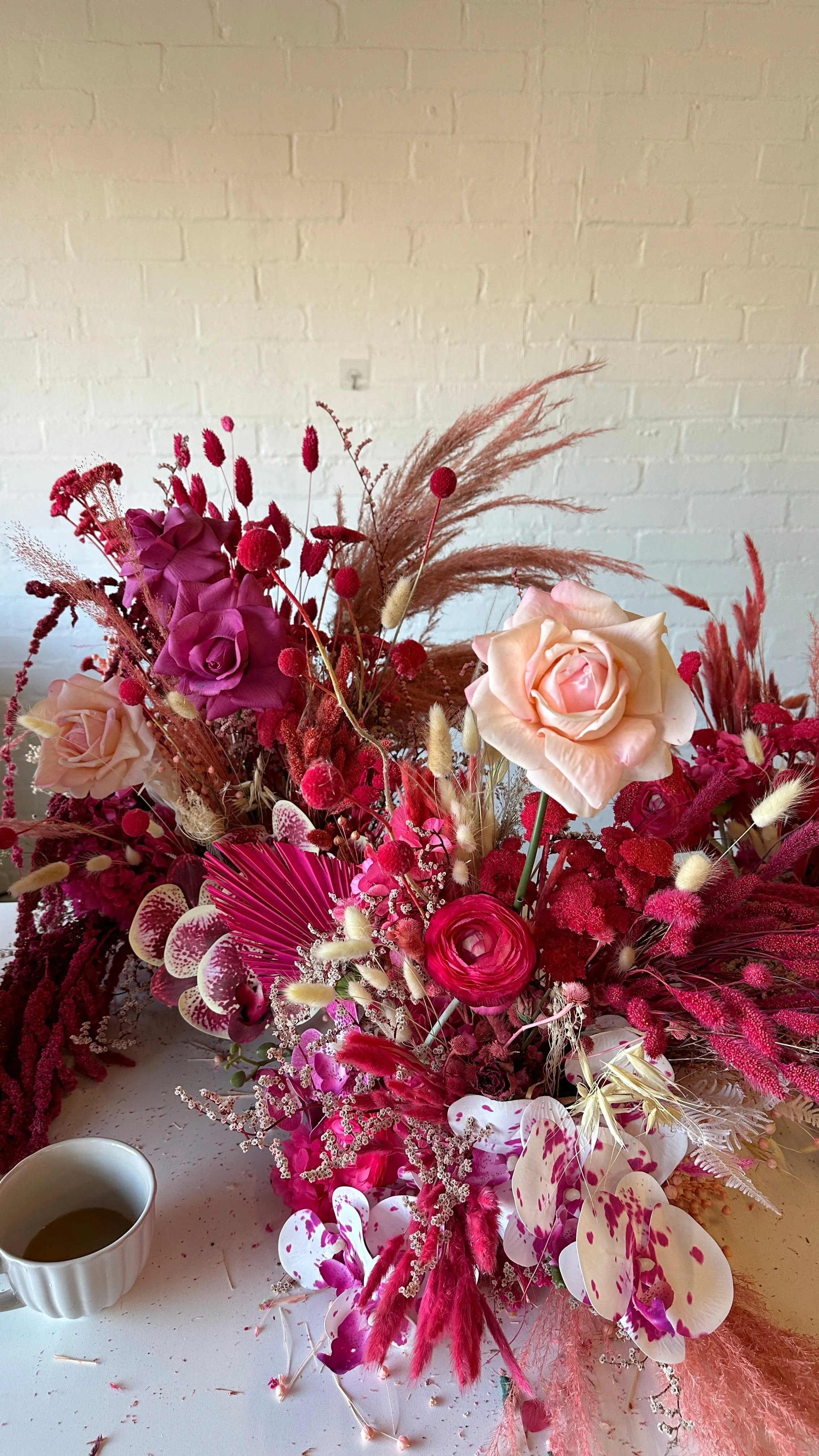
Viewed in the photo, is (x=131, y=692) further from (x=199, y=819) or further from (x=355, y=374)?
(x=355, y=374)

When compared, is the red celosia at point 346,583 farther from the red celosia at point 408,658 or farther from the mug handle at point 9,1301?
the mug handle at point 9,1301

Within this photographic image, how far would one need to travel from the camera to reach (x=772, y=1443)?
0.50 metres

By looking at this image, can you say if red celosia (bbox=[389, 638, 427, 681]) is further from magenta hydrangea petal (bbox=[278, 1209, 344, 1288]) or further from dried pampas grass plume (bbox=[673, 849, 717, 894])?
magenta hydrangea petal (bbox=[278, 1209, 344, 1288])

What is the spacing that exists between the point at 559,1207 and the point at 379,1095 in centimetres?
12

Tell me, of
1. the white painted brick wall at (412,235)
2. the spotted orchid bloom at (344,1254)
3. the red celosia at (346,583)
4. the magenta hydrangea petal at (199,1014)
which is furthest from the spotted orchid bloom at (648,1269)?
the white painted brick wall at (412,235)

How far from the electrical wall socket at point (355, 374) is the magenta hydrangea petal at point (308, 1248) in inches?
73.1

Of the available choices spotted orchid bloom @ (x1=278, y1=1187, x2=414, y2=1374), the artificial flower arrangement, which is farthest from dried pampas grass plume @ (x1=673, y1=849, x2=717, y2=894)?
spotted orchid bloom @ (x1=278, y1=1187, x2=414, y2=1374)

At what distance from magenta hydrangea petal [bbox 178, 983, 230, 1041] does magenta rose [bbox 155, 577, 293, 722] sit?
22 centimetres

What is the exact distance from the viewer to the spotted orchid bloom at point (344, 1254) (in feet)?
1.82

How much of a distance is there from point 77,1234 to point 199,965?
19cm

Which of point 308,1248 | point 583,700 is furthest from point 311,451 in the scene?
point 308,1248

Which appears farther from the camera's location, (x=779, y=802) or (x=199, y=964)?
(x=199, y=964)

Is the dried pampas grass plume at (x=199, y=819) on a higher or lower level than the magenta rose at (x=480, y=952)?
lower

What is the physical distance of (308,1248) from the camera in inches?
23.5
